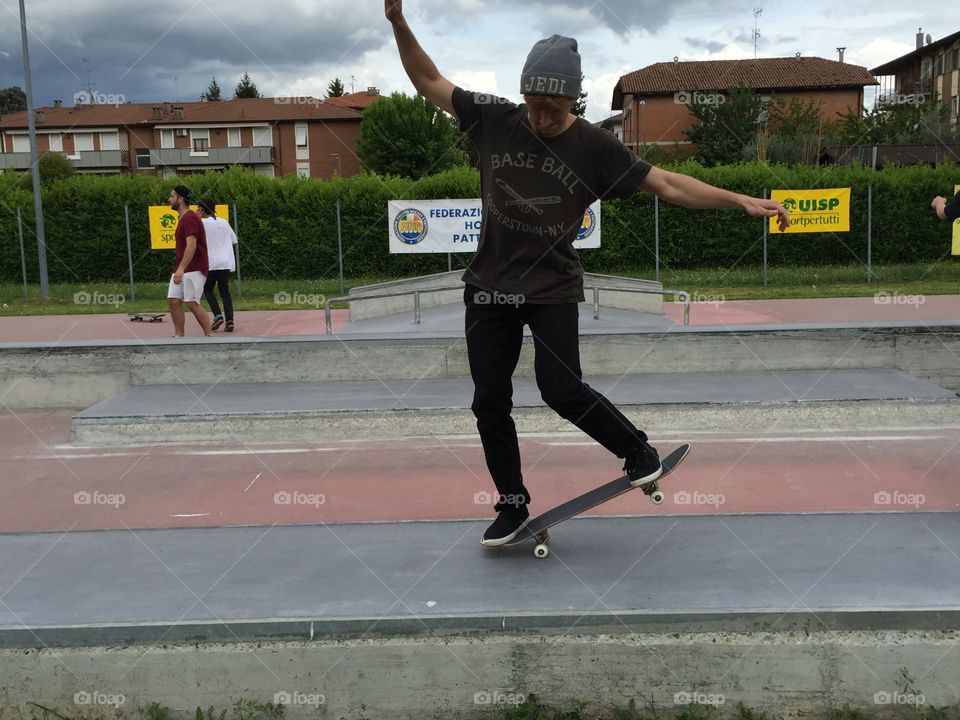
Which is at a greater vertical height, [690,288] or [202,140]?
[202,140]

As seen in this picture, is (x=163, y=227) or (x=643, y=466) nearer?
(x=643, y=466)

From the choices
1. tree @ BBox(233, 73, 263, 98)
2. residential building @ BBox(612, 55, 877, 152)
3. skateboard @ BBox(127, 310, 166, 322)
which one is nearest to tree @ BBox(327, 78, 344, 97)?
tree @ BBox(233, 73, 263, 98)

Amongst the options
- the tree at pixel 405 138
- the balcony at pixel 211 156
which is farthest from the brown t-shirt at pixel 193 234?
the balcony at pixel 211 156

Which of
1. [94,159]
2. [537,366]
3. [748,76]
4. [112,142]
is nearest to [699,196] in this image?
[537,366]

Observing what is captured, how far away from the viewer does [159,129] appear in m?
88.8

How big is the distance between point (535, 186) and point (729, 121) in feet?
194

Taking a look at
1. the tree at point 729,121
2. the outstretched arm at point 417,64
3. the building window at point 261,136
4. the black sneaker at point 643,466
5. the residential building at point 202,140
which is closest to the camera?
the outstretched arm at point 417,64

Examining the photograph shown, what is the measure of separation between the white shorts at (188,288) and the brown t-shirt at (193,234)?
0.27 ft

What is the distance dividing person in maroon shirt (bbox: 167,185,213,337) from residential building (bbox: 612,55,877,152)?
62777 mm

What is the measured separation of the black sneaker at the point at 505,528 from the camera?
4.03 metres

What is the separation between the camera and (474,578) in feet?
12.2

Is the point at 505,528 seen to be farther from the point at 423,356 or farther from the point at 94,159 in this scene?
the point at 94,159

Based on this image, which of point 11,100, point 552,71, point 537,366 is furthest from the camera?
point 11,100

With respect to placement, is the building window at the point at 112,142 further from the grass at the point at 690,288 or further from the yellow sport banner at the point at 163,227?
the yellow sport banner at the point at 163,227
